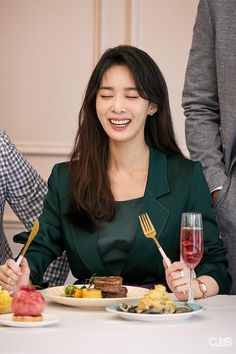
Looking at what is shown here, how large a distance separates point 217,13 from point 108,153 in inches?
23.1

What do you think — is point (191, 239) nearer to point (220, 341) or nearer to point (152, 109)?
point (220, 341)

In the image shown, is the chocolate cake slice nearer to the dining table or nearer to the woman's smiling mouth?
the dining table

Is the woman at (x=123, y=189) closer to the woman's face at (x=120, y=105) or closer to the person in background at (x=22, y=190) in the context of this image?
the woman's face at (x=120, y=105)

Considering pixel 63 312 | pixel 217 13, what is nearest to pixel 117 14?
pixel 217 13

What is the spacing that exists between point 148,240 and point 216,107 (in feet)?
1.91

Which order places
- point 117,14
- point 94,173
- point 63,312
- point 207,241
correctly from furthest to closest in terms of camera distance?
point 117,14, point 94,173, point 207,241, point 63,312

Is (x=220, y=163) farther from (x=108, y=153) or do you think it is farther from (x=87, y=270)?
(x=87, y=270)

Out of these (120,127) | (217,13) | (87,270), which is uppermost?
(217,13)

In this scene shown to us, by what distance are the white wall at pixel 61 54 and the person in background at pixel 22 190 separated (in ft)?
4.44

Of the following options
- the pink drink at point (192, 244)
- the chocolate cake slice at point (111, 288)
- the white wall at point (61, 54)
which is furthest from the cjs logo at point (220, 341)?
the white wall at point (61, 54)

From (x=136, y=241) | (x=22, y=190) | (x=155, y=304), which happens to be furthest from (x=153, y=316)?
(x=22, y=190)

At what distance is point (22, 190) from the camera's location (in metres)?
3.03

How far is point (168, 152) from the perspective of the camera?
9.32 ft

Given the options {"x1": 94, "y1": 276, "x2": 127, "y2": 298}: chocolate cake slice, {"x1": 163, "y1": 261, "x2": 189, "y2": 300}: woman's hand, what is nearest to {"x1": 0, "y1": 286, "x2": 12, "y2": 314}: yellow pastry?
{"x1": 94, "y1": 276, "x2": 127, "y2": 298}: chocolate cake slice
